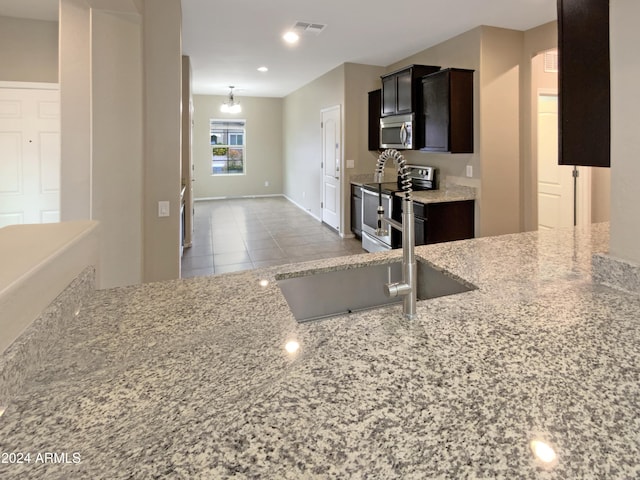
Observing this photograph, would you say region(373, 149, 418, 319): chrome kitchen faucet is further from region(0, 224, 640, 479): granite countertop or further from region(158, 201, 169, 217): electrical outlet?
region(158, 201, 169, 217): electrical outlet

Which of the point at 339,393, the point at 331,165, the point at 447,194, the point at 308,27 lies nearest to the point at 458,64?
the point at 447,194

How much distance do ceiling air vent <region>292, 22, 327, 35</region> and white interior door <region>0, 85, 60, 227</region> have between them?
256cm

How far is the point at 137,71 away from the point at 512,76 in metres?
3.83

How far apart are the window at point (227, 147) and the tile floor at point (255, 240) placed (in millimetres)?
2015

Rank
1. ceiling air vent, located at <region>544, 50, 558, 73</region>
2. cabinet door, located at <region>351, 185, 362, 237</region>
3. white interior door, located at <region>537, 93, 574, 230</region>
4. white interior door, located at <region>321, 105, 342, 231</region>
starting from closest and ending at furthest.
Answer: ceiling air vent, located at <region>544, 50, 558, 73</region>
white interior door, located at <region>537, 93, 574, 230</region>
cabinet door, located at <region>351, 185, 362, 237</region>
white interior door, located at <region>321, 105, 342, 231</region>

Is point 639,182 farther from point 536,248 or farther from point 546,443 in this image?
point 546,443

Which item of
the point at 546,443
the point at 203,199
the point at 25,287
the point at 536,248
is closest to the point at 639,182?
the point at 536,248

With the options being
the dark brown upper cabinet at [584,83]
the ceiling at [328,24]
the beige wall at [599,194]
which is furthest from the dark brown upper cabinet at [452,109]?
the dark brown upper cabinet at [584,83]

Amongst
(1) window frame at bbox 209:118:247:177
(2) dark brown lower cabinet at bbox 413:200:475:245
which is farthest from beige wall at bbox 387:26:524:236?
(1) window frame at bbox 209:118:247:177

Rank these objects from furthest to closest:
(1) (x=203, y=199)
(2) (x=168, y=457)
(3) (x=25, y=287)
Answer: (1) (x=203, y=199) < (3) (x=25, y=287) < (2) (x=168, y=457)

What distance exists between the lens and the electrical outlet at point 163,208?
3066 millimetres

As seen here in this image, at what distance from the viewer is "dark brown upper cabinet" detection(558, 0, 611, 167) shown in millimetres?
1312

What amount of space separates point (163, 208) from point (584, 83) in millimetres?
2819

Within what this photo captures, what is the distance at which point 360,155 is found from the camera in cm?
611
